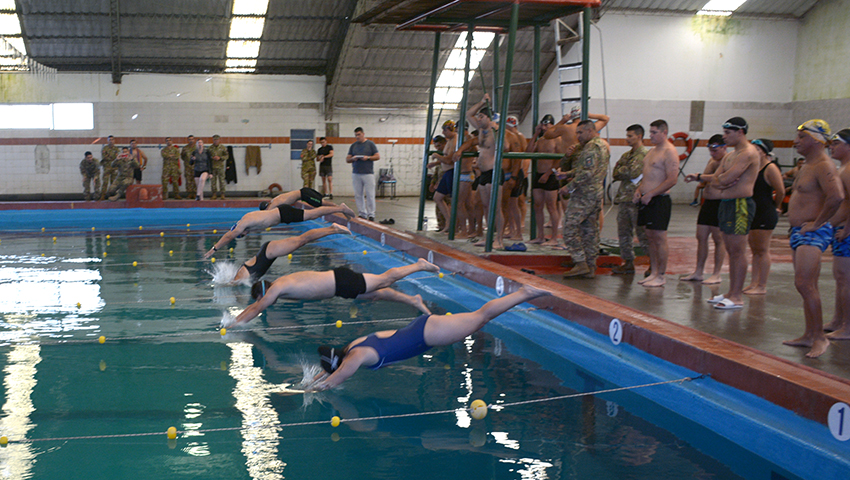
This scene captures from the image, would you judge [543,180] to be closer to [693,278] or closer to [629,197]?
[629,197]

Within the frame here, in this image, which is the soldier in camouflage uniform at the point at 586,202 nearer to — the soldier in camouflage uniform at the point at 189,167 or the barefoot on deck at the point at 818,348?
the barefoot on deck at the point at 818,348

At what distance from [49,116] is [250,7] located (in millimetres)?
7931

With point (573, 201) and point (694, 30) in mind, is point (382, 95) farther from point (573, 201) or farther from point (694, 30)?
point (573, 201)

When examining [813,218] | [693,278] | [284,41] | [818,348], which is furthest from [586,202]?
[284,41]

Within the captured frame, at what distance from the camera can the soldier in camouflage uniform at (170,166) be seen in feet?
64.3

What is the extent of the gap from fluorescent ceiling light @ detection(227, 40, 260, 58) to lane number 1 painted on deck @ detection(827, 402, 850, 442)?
19.3 m

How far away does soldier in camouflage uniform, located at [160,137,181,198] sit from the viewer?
19.6m

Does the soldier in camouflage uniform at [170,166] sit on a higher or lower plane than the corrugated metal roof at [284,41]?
lower

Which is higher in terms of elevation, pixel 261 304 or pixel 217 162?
pixel 217 162

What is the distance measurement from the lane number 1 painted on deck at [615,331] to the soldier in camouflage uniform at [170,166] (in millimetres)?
16888

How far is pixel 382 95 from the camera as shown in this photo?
73.5 ft

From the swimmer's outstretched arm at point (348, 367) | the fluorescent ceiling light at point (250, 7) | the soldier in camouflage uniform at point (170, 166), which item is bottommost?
the swimmer's outstretched arm at point (348, 367)

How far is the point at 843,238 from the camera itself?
4.37 metres

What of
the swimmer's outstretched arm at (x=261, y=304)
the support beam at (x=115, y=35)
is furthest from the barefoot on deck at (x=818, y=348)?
the support beam at (x=115, y=35)
